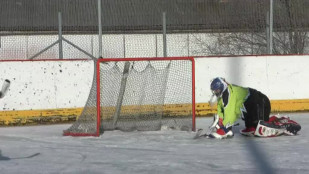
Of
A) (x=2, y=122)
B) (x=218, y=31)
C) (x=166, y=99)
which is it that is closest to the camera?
(x=166, y=99)

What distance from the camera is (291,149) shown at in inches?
348

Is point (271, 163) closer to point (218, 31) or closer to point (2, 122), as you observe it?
point (2, 122)

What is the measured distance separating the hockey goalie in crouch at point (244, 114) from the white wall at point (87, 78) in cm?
303

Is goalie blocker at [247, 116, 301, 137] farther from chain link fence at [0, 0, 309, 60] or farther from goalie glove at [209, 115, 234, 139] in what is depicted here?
chain link fence at [0, 0, 309, 60]

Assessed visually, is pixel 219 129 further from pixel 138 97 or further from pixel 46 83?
pixel 46 83

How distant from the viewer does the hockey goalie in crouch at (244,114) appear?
9758mm

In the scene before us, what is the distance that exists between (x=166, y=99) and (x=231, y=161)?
339cm

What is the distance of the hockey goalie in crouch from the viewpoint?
976cm

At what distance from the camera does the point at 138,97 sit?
11.0m

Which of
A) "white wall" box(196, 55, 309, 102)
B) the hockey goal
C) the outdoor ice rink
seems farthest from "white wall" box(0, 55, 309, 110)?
the hockey goal

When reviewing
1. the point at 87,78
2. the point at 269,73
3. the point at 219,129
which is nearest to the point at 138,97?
the point at 219,129

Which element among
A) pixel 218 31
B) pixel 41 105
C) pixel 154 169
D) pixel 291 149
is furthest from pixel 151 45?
pixel 154 169

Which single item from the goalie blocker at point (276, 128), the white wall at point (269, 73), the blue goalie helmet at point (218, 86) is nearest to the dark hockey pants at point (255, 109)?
the goalie blocker at point (276, 128)

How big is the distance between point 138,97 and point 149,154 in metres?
2.43
